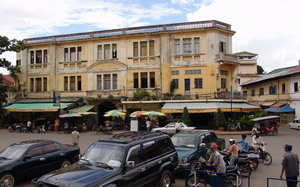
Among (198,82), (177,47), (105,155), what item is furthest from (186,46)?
(105,155)

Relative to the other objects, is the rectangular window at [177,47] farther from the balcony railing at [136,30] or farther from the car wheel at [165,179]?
the car wheel at [165,179]

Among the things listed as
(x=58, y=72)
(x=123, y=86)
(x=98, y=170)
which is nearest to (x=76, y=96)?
(x=58, y=72)

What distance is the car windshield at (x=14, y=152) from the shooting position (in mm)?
9438

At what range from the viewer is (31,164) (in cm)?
943

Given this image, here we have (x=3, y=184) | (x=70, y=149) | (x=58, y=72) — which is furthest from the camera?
(x=58, y=72)

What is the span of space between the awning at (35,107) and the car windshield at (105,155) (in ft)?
80.0

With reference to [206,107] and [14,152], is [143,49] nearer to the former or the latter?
[206,107]

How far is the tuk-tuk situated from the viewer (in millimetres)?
24562

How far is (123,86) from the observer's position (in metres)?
32.5

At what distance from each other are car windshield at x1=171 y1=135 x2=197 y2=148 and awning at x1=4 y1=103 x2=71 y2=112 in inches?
867

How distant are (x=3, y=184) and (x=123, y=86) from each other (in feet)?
79.8

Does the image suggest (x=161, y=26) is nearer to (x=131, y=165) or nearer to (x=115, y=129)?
(x=115, y=129)

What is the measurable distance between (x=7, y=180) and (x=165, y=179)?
17.0 feet

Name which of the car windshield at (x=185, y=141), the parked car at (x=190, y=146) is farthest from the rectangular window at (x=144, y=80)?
the car windshield at (x=185, y=141)
